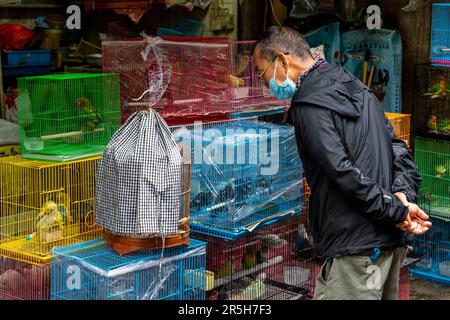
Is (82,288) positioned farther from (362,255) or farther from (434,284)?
(434,284)

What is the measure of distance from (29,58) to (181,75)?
96.1 inches

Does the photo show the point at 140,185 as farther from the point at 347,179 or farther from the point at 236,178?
the point at 347,179

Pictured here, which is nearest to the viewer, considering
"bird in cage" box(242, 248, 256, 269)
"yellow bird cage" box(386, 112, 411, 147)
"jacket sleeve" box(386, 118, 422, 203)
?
"jacket sleeve" box(386, 118, 422, 203)

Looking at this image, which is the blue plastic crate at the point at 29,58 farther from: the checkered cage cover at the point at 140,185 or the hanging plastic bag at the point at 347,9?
the checkered cage cover at the point at 140,185

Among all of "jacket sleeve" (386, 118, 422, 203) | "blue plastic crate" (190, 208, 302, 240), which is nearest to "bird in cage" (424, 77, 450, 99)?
"blue plastic crate" (190, 208, 302, 240)

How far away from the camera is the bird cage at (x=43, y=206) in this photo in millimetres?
5000

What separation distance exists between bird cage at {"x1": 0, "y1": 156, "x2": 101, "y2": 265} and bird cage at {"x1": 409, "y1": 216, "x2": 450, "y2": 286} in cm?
334

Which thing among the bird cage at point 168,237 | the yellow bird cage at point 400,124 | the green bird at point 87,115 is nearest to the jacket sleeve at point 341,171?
the bird cage at point 168,237

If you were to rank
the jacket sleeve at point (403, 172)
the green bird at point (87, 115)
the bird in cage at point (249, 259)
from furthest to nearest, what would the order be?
the bird in cage at point (249, 259), the green bird at point (87, 115), the jacket sleeve at point (403, 172)

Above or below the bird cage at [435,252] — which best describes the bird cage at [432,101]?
above

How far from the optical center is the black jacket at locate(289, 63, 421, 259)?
3.70 m

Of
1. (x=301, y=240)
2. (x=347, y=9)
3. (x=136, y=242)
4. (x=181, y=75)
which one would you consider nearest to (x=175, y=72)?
(x=181, y=75)

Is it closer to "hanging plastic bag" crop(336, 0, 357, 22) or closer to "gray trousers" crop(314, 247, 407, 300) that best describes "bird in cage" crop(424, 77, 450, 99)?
"hanging plastic bag" crop(336, 0, 357, 22)

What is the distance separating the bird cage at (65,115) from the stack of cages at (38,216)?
147 millimetres
